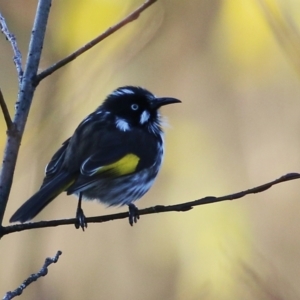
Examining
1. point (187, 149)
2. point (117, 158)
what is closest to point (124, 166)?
point (117, 158)

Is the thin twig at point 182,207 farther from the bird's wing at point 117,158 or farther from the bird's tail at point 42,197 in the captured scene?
the bird's wing at point 117,158

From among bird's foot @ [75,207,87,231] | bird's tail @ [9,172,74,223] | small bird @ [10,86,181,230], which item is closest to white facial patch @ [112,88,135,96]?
small bird @ [10,86,181,230]

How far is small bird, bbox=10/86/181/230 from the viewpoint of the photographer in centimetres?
237

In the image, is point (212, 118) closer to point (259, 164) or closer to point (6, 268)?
point (259, 164)

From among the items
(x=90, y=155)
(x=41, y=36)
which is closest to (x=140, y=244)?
(x=90, y=155)

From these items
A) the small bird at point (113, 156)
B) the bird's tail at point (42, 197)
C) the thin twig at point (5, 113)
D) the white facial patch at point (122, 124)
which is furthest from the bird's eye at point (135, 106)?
the thin twig at point (5, 113)

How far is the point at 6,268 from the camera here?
13.8 ft

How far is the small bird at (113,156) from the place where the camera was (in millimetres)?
2365

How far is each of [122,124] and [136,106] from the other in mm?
192

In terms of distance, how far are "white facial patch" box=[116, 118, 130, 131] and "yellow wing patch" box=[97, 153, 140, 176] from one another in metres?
0.25

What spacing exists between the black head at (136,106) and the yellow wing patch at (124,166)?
0.39 meters

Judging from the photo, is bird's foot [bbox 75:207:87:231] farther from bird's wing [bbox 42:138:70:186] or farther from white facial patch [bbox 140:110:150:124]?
white facial patch [bbox 140:110:150:124]

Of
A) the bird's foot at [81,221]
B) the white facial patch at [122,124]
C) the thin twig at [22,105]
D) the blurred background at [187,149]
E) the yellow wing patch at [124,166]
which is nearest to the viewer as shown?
the thin twig at [22,105]

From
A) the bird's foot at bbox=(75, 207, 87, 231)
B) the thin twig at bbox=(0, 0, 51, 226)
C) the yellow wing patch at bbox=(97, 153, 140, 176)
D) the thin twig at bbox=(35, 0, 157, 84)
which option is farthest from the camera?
the yellow wing patch at bbox=(97, 153, 140, 176)
